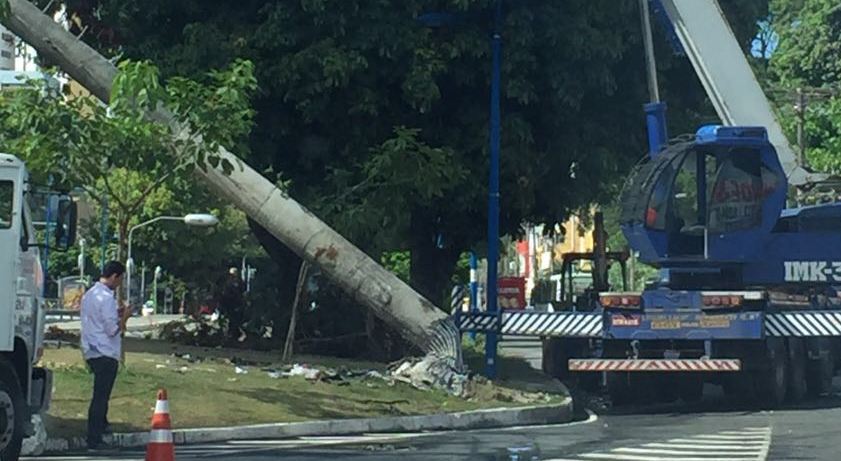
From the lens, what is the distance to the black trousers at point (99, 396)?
1423cm

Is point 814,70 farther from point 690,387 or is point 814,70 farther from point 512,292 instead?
point 690,387

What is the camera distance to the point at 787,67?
144 ft

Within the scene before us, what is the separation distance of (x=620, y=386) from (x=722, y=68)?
5471mm

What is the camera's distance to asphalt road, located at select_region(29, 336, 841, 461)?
14008mm

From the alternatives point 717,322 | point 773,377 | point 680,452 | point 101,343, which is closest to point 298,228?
point 717,322

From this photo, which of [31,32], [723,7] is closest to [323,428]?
[31,32]

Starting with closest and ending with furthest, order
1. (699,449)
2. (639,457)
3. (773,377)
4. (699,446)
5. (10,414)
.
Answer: (10,414)
(639,457)
(699,449)
(699,446)
(773,377)

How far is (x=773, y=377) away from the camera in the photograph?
827 inches

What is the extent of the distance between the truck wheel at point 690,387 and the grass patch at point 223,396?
2.44 meters

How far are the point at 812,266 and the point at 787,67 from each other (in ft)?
76.7

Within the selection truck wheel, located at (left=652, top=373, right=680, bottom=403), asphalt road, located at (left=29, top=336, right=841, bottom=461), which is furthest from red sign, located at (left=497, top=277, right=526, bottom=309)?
asphalt road, located at (left=29, top=336, right=841, bottom=461)

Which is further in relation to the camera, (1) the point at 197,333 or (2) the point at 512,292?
(2) the point at 512,292

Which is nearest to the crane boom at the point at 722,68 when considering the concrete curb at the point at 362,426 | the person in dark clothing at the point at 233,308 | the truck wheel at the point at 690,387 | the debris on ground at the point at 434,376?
the truck wheel at the point at 690,387

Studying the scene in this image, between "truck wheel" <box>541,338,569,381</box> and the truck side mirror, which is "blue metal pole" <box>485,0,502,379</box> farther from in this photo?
the truck side mirror
